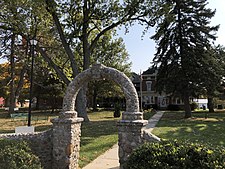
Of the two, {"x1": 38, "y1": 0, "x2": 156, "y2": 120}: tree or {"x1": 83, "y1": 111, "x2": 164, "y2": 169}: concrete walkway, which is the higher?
{"x1": 38, "y1": 0, "x2": 156, "y2": 120}: tree

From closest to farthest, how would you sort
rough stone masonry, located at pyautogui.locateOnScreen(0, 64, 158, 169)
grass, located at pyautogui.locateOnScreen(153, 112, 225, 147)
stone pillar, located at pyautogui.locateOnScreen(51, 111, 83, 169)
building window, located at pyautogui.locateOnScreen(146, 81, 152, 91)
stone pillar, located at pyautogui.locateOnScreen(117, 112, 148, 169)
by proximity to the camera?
stone pillar, located at pyautogui.locateOnScreen(117, 112, 148, 169), rough stone masonry, located at pyautogui.locateOnScreen(0, 64, 158, 169), stone pillar, located at pyautogui.locateOnScreen(51, 111, 83, 169), grass, located at pyautogui.locateOnScreen(153, 112, 225, 147), building window, located at pyautogui.locateOnScreen(146, 81, 152, 91)

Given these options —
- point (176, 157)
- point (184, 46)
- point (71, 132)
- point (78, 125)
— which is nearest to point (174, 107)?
point (184, 46)

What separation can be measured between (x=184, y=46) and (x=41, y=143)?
1864 centimetres

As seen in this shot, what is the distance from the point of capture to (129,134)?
598 cm

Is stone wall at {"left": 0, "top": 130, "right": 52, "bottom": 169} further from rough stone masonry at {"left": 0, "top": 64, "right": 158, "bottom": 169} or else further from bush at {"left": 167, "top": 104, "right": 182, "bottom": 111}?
bush at {"left": 167, "top": 104, "right": 182, "bottom": 111}

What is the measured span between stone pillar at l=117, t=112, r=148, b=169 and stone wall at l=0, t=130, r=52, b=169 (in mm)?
2232

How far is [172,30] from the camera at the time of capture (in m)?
22.9

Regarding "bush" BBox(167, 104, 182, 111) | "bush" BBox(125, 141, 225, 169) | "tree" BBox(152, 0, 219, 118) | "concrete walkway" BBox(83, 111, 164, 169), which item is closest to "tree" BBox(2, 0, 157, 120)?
"tree" BBox(152, 0, 219, 118)

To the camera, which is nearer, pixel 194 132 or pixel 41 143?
pixel 41 143

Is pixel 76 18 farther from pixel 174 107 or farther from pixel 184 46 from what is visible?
pixel 174 107

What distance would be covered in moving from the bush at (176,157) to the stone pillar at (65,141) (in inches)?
111

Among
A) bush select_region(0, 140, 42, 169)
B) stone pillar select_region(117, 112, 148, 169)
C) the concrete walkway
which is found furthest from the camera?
the concrete walkway

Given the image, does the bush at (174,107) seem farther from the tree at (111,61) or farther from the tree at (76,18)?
the tree at (76,18)

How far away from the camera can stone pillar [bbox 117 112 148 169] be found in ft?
19.3
